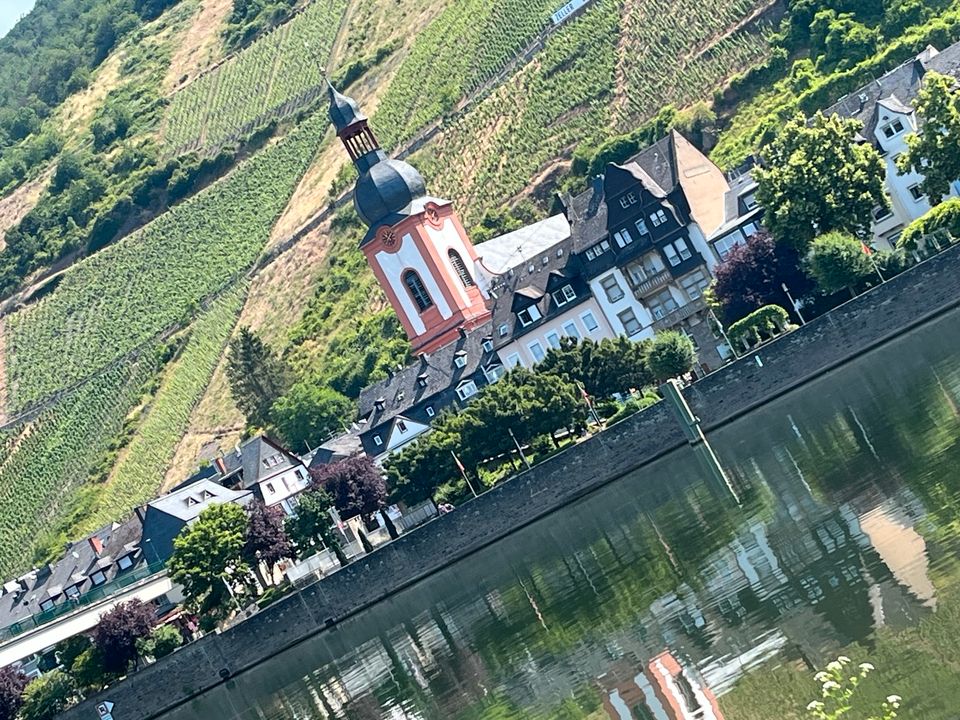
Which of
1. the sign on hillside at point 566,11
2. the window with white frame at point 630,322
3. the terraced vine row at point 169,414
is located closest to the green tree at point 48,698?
the window with white frame at point 630,322

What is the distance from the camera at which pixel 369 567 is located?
7181 cm

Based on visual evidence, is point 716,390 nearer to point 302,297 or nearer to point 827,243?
point 827,243

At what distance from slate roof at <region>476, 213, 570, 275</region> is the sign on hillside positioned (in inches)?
Result: 1450

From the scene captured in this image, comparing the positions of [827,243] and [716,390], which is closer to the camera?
[716,390]

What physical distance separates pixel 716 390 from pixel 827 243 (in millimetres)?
9874

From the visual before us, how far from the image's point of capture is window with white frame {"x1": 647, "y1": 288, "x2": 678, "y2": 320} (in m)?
94.6

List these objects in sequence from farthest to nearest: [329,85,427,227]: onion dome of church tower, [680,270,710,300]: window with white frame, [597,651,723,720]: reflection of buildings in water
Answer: [329,85,427,227]: onion dome of church tower, [680,270,710,300]: window with white frame, [597,651,723,720]: reflection of buildings in water

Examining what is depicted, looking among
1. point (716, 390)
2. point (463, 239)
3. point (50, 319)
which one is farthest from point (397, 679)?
point (50, 319)

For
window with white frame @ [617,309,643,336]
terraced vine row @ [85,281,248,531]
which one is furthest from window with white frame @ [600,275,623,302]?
terraced vine row @ [85,281,248,531]

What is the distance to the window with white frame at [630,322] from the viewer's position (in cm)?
9588

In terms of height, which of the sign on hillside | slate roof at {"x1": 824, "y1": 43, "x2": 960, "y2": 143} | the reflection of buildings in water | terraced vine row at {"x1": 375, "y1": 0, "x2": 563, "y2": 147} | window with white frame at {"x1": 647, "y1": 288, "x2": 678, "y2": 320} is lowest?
the reflection of buildings in water

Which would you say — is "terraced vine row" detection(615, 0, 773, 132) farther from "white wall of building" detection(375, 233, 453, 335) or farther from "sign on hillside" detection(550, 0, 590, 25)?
"white wall of building" detection(375, 233, 453, 335)

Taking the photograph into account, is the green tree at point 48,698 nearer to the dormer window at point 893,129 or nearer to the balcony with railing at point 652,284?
the balcony with railing at point 652,284

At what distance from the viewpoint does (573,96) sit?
139875 millimetres
